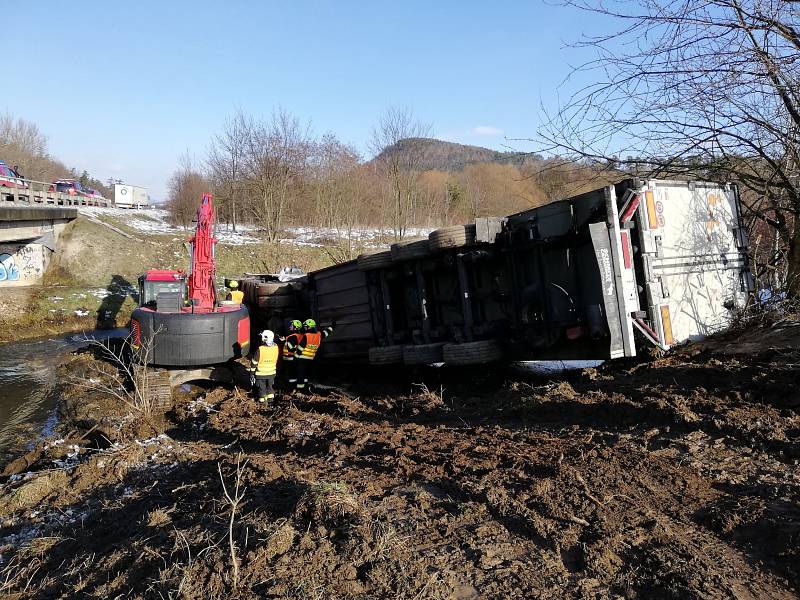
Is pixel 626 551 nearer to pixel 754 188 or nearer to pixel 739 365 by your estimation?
pixel 739 365

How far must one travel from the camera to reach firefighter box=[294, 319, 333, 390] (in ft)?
28.4

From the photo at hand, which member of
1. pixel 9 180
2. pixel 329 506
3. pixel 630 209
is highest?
pixel 9 180

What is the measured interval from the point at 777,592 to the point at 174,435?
21.0ft

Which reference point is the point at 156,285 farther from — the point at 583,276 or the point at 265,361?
the point at 583,276

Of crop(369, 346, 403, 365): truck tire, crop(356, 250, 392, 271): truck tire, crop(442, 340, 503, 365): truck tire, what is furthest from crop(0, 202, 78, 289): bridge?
crop(442, 340, 503, 365): truck tire

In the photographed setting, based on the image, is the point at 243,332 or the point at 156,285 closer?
the point at 243,332

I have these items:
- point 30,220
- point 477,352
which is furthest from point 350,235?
point 477,352

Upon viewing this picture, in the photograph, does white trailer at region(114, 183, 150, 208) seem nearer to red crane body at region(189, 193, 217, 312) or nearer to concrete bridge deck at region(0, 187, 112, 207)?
concrete bridge deck at region(0, 187, 112, 207)

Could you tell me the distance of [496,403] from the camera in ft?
18.4

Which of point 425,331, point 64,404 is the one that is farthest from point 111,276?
point 425,331

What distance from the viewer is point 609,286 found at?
5355 mm

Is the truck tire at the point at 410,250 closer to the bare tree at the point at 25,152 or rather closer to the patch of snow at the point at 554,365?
the patch of snow at the point at 554,365

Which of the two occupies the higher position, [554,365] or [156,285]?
[156,285]

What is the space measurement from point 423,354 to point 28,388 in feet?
29.0
